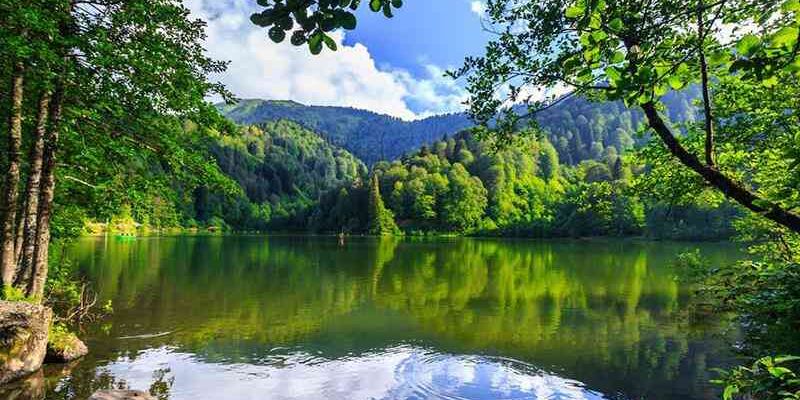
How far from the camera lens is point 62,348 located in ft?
55.7

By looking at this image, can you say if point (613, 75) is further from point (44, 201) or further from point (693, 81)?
point (44, 201)

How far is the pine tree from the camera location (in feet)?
539

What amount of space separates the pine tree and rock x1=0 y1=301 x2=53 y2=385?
148 meters

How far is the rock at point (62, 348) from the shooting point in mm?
16625

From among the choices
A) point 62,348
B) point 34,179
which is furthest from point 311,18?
point 62,348

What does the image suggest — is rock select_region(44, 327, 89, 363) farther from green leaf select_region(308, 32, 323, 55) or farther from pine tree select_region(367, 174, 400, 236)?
pine tree select_region(367, 174, 400, 236)

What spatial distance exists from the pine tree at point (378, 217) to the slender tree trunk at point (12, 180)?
14873 centimetres

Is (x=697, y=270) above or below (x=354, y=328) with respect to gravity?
above

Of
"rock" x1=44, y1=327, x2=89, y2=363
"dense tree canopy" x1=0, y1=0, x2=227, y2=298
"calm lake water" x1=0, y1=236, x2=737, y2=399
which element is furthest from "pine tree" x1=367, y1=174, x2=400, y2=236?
"dense tree canopy" x1=0, y1=0, x2=227, y2=298

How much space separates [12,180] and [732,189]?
1723cm

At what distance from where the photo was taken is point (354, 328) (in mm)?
25703

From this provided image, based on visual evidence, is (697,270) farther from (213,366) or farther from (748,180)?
(213,366)

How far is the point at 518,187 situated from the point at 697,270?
591 feet

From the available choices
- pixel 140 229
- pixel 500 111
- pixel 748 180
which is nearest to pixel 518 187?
pixel 140 229
